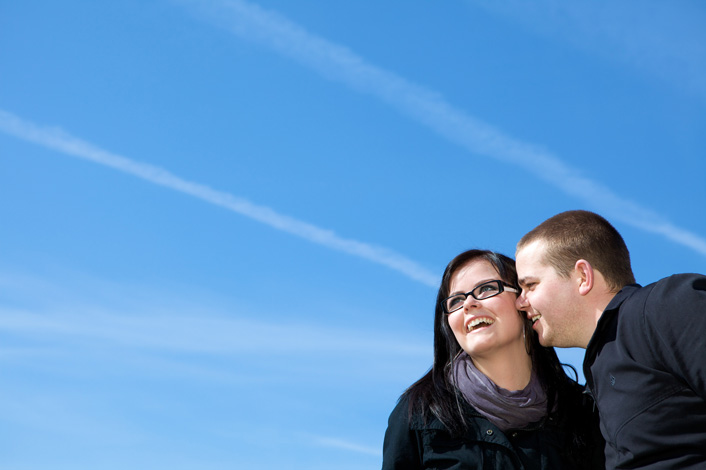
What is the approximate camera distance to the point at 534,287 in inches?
200

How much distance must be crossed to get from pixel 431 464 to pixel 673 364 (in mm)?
2326

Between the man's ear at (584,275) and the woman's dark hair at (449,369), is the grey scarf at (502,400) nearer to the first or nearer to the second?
the woman's dark hair at (449,369)

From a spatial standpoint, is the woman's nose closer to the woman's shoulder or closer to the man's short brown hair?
the woman's shoulder

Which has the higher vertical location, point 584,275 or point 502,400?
point 584,275

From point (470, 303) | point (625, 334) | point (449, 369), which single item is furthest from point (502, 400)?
point (625, 334)

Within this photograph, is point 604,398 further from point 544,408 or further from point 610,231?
point 544,408

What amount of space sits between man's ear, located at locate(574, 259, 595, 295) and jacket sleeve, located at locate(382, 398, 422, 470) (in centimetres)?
183

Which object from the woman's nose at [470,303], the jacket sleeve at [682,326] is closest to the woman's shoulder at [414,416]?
the woman's nose at [470,303]

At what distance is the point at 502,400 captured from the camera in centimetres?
580

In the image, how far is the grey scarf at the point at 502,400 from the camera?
5.78 m

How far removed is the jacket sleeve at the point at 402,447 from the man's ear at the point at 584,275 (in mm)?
1834

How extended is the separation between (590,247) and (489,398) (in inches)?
62.4

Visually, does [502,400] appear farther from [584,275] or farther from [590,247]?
[590,247]

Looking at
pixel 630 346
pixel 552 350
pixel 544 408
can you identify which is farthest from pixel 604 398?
pixel 552 350
